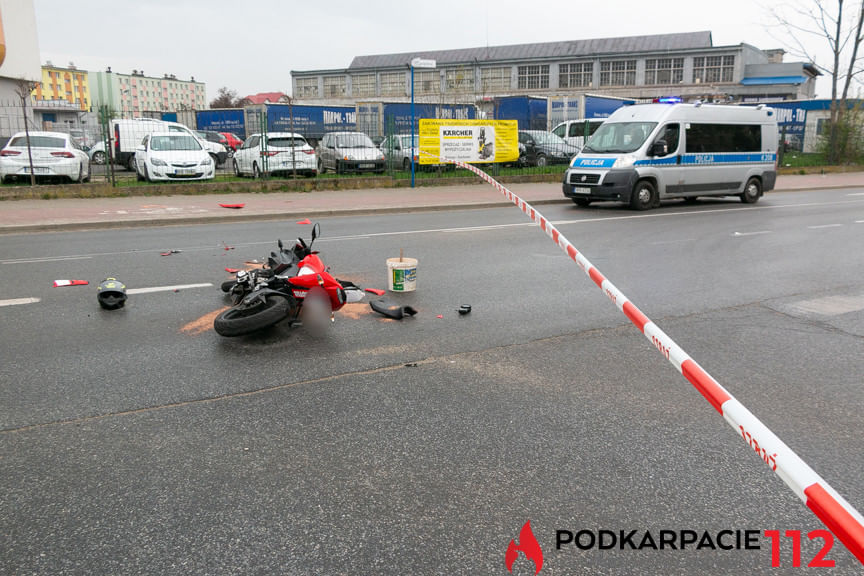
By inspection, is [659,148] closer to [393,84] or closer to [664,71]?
[664,71]

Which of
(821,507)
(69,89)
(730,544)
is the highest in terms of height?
(69,89)

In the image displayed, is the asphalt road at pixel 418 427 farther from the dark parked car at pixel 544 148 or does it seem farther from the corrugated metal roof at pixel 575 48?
the corrugated metal roof at pixel 575 48

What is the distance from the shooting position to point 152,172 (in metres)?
18.6

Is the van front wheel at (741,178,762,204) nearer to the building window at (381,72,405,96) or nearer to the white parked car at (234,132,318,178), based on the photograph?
the white parked car at (234,132,318,178)

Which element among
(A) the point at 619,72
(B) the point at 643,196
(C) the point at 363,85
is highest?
(C) the point at 363,85

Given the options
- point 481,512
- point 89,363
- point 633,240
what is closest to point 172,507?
point 481,512

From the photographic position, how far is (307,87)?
300ft

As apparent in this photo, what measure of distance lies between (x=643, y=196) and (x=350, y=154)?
32.8ft

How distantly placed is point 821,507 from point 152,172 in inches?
761

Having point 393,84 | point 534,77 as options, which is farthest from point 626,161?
point 393,84

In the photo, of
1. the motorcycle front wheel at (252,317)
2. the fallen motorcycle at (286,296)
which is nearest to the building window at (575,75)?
the fallen motorcycle at (286,296)

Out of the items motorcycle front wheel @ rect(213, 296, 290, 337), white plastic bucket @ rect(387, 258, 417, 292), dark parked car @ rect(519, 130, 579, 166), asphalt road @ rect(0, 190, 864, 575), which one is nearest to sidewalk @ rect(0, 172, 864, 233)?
dark parked car @ rect(519, 130, 579, 166)

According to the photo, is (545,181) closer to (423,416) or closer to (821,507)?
(423,416)

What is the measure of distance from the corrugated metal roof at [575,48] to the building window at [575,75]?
126cm
